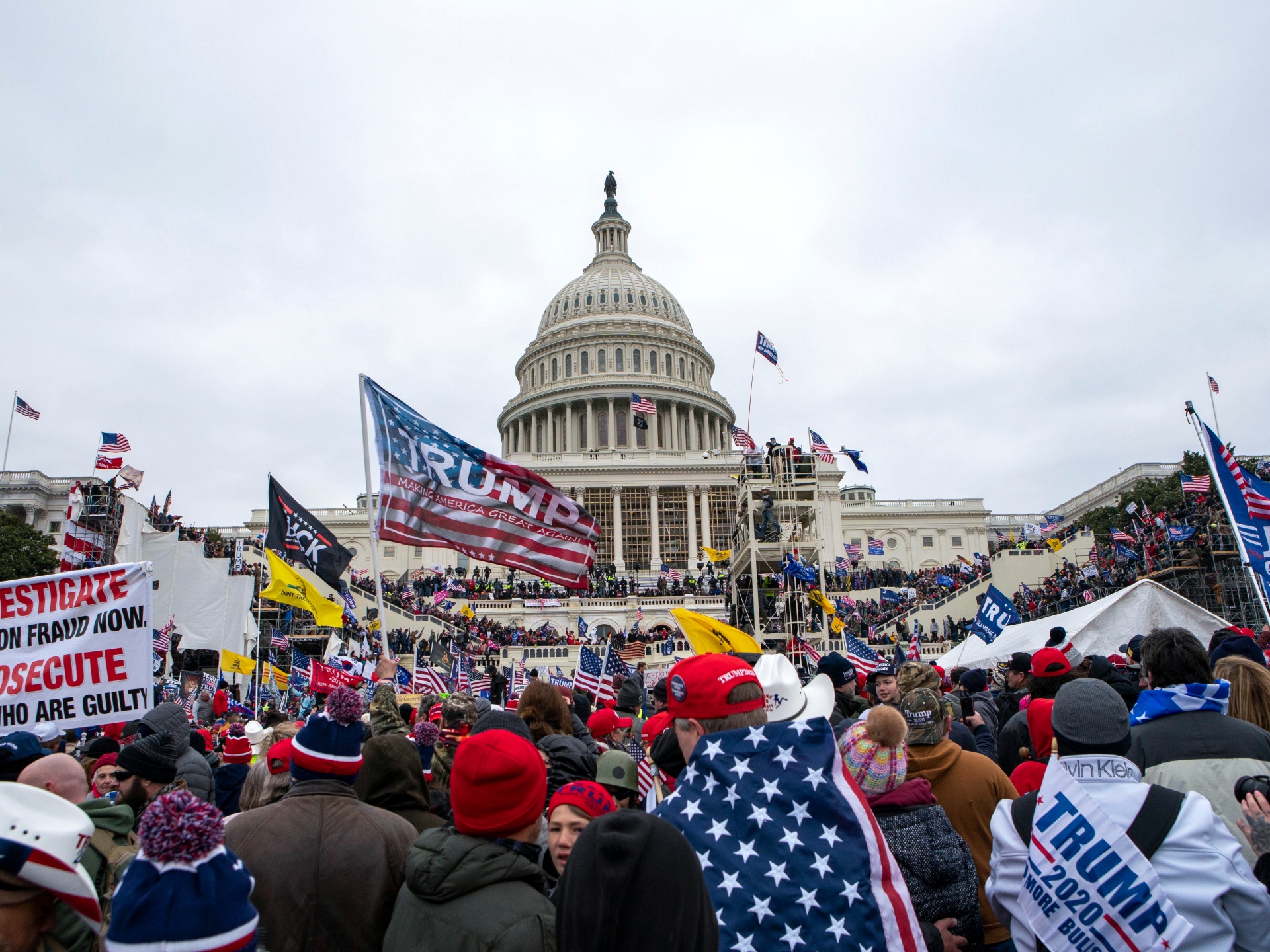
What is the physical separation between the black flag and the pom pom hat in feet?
36.7

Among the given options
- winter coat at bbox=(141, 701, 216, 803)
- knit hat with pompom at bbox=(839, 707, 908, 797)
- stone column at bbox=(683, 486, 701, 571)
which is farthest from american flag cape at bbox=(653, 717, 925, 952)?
stone column at bbox=(683, 486, 701, 571)

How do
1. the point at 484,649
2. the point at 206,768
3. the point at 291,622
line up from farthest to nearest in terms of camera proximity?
the point at 484,649
the point at 291,622
the point at 206,768

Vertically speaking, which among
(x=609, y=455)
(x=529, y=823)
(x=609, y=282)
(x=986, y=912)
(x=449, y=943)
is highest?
(x=609, y=282)

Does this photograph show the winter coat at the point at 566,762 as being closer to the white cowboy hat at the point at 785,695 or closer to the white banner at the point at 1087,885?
the white cowboy hat at the point at 785,695

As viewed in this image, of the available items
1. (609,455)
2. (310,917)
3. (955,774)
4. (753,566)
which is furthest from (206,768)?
(609,455)

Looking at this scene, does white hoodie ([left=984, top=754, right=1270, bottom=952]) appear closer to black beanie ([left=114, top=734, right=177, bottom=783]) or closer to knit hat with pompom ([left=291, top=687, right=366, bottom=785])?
knit hat with pompom ([left=291, top=687, right=366, bottom=785])

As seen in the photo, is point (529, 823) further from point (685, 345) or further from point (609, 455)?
point (685, 345)

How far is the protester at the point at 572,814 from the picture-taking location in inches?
138

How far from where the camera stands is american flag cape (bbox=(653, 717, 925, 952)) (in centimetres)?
280

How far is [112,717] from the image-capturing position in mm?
6172

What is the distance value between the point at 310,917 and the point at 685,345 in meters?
87.7

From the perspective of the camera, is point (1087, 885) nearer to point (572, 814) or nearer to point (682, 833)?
point (682, 833)

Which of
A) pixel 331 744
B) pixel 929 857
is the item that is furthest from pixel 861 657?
pixel 331 744

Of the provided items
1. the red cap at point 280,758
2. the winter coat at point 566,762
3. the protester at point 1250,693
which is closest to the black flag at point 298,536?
the red cap at point 280,758
